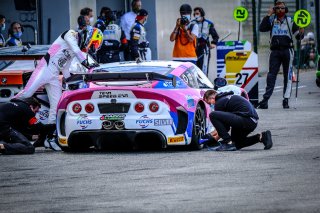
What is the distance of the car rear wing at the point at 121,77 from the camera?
15.7 m

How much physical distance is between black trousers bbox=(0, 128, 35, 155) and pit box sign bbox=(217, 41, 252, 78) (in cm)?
929

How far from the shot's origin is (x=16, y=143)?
645 inches

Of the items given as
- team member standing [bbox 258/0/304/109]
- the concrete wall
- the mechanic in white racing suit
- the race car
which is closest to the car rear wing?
the race car

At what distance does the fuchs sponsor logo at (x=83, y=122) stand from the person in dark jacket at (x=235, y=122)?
1.52m

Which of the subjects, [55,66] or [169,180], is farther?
[55,66]

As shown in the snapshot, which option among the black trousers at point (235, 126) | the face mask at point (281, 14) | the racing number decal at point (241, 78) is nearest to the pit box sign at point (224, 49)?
the racing number decal at point (241, 78)

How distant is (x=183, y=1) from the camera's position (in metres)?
33.9

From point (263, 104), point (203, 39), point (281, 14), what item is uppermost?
point (281, 14)

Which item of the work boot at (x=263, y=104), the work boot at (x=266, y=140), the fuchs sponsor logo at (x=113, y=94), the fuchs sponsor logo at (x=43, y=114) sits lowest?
the work boot at (x=263, y=104)

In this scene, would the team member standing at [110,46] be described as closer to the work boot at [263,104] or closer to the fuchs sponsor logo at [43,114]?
the work boot at [263,104]

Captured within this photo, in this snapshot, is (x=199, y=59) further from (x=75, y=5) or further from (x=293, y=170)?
(x=293, y=170)

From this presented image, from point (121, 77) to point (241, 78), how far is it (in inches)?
361

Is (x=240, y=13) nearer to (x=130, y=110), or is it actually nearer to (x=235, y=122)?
(x=235, y=122)

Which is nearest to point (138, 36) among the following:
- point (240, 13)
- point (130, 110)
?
point (240, 13)
